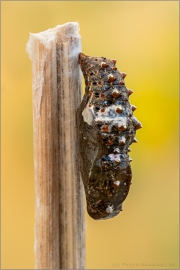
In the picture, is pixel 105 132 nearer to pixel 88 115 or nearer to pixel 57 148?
pixel 88 115

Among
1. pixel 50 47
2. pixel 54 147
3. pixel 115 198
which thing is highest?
pixel 50 47

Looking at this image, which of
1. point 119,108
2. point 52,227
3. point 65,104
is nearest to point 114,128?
point 119,108

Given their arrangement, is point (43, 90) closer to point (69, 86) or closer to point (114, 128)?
point (69, 86)

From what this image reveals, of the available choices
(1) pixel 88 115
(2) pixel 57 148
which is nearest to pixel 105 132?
(1) pixel 88 115

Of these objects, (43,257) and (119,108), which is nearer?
(119,108)
